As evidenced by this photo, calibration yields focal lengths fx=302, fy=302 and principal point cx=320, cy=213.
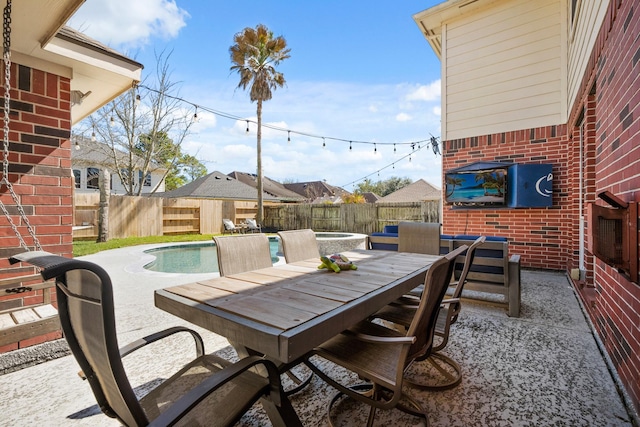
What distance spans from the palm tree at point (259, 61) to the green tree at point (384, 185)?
77.2 ft

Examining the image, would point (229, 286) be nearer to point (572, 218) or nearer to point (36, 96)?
point (36, 96)

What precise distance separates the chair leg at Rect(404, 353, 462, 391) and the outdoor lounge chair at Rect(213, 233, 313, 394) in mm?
755

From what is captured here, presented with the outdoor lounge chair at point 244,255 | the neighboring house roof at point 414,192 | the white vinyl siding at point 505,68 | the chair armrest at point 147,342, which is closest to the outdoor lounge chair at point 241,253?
the outdoor lounge chair at point 244,255

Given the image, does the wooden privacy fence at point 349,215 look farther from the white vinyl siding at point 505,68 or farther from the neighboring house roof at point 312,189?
the neighboring house roof at point 312,189

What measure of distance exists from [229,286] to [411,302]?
1.54m

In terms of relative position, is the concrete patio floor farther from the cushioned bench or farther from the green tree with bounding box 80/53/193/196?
the green tree with bounding box 80/53/193/196

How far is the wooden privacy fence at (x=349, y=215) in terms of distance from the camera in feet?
37.8

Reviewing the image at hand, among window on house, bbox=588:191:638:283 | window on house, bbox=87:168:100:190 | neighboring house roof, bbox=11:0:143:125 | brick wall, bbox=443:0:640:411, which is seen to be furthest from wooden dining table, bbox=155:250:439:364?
window on house, bbox=87:168:100:190

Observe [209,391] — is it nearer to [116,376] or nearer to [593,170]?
[116,376]

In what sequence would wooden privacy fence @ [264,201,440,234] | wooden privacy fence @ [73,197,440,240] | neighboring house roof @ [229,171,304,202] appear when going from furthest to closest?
neighboring house roof @ [229,171,304,202] → wooden privacy fence @ [264,201,440,234] → wooden privacy fence @ [73,197,440,240]

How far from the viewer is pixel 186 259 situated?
8.19 m

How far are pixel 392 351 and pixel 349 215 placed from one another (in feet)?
39.0

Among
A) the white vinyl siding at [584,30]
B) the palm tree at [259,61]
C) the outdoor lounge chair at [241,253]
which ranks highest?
the palm tree at [259,61]

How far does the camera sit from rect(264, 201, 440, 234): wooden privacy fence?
1153 cm
